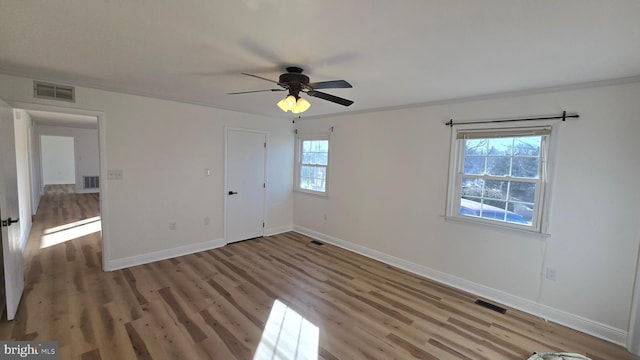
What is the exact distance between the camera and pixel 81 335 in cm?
231

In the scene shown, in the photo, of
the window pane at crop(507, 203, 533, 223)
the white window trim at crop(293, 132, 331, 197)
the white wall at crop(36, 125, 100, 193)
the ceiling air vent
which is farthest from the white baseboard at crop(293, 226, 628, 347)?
the white wall at crop(36, 125, 100, 193)

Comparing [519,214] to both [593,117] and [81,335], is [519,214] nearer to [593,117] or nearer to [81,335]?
[593,117]

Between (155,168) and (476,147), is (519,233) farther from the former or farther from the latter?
(155,168)

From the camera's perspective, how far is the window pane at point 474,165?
3.29 meters

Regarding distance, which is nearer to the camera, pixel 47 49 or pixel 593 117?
pixel 47 49

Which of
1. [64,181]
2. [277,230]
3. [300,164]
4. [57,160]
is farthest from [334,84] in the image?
[64,181]

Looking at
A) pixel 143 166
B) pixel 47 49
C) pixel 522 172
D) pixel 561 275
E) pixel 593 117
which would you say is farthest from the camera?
pixel 143 166

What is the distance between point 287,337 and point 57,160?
13.8 m

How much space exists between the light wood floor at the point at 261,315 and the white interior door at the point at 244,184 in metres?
0.99

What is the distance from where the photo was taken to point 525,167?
2971 millimetres

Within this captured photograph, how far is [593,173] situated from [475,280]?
166 cm

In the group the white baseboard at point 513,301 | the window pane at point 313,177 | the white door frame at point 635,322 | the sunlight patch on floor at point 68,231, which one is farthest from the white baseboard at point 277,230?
the white door frame at point 635,322

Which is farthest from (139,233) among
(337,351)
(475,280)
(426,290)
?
(475,280)

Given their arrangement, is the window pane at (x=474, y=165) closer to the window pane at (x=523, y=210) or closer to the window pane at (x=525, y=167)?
the window pane at (x=525, y=167)
